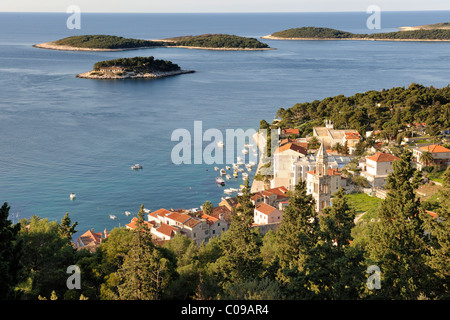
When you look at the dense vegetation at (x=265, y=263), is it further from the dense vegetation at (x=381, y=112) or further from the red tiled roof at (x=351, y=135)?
the dense vegetation at (x=381, y=112)

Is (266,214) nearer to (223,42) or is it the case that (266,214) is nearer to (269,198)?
(269,198)

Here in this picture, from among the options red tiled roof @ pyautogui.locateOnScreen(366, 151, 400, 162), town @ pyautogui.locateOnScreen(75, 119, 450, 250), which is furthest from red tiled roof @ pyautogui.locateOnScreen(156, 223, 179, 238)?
red tiled roof @ pyautogui.locateOnScreen(366, 151, 400, 162)

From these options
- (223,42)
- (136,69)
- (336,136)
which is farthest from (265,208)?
(223,42)
